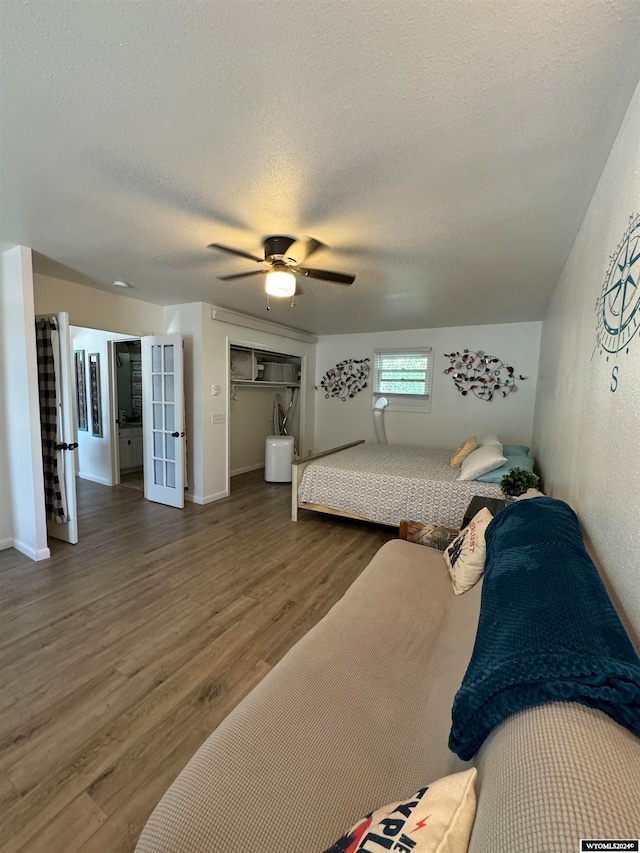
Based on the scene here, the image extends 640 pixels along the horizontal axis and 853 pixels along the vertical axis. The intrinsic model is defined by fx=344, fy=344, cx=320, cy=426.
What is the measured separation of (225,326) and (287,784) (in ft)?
13.8

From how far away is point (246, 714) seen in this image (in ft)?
3.30

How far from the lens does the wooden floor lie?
121cm

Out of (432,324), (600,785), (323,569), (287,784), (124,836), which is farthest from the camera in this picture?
(432,324)

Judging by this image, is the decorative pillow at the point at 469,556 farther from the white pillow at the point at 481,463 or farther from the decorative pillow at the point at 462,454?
the decorative pillow at the point at 462,454

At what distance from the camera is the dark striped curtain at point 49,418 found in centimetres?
292

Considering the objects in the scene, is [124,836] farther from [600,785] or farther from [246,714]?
[600,785]

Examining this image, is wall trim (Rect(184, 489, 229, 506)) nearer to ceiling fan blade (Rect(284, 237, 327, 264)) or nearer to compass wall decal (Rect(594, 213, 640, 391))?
ceiling fan blade (Rect(284, 237, 327, 264))

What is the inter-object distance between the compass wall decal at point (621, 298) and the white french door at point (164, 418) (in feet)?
12.1

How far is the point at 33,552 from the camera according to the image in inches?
111

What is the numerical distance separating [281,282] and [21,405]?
2320 millimetres

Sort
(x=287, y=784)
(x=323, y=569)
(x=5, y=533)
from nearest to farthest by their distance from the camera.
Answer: (x=287, y=784) < (x=323, y=569) < (x=5, y=533)

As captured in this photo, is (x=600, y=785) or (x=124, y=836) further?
(x=124, y=836)

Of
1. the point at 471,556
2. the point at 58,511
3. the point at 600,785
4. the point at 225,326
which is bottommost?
the point at 58,511

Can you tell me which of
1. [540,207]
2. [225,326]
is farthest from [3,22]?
[225,326]
